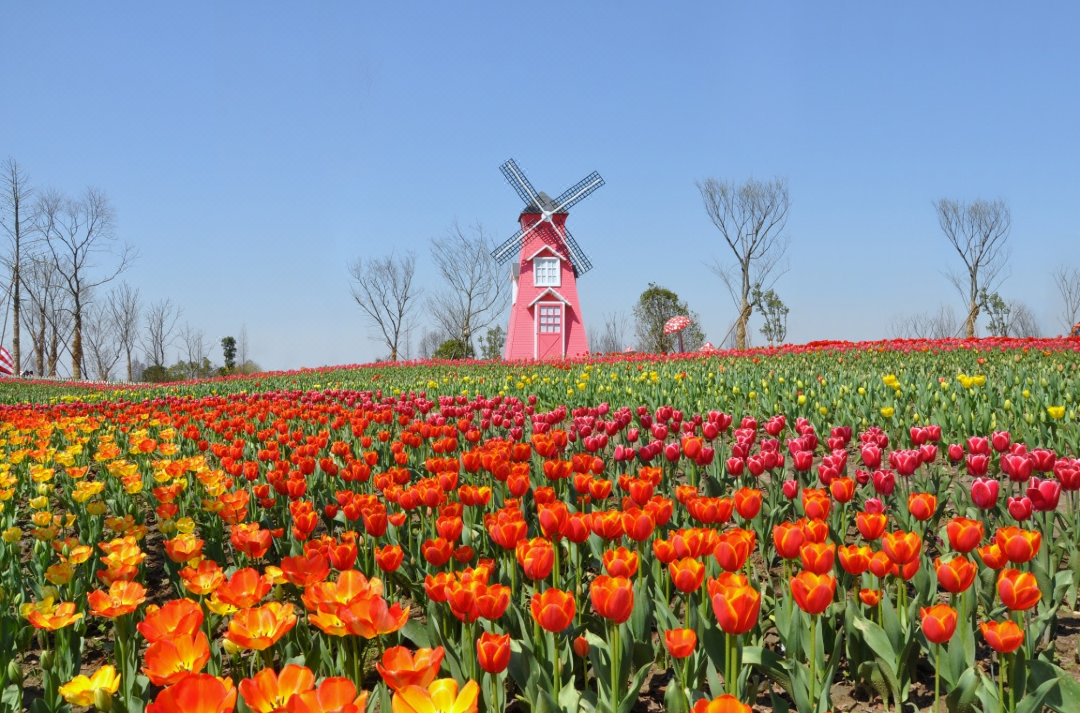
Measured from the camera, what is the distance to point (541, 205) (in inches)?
1251

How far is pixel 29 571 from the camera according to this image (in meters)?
3.92

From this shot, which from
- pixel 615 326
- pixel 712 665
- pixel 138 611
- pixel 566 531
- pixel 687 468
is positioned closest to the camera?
pixel 712 665

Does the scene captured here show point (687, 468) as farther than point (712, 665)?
Yes

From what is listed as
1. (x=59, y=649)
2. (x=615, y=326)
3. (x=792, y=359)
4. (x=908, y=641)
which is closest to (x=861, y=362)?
(x=792, y=359)

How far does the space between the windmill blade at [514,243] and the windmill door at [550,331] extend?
360cm

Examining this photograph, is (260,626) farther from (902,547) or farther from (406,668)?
(902,547)

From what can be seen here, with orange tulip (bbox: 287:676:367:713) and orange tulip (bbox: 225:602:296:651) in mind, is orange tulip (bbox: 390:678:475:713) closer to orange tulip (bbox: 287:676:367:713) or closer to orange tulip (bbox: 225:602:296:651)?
orange tulip (bbox: 287:676:367:713)

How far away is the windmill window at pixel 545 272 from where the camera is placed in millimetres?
29641

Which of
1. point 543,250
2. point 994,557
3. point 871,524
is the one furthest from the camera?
point 543,250

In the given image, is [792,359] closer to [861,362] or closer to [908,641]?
[861,362]

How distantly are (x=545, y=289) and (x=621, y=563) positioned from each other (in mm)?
27606

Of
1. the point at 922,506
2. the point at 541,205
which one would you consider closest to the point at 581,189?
the point at 541,205

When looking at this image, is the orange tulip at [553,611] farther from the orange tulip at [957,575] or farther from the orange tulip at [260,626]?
the orange tulip at [957,575]

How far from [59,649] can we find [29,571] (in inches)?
69.2
